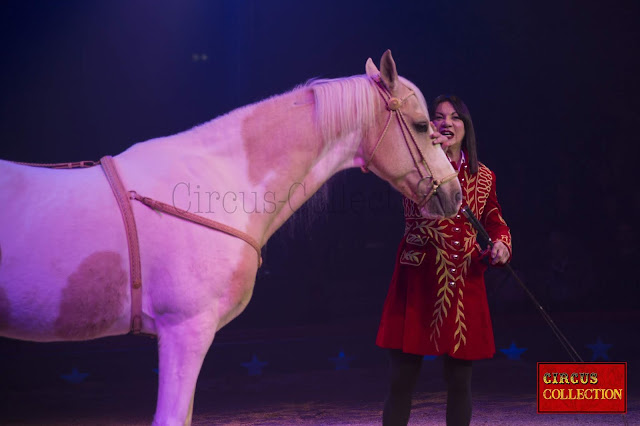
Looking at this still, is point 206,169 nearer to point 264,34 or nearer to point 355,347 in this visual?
point 355,347

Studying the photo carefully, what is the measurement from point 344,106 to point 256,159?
0.27 m

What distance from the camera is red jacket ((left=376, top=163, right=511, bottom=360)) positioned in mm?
1747

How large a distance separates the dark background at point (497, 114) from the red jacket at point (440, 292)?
2.78 meters

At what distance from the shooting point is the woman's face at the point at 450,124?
1894mm

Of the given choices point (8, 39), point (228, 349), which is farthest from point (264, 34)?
point (228, 349)

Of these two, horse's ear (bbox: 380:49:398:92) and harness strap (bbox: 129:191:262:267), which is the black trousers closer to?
harness strap (bbox: 129:191:262:267)

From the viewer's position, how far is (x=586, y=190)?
231 inches

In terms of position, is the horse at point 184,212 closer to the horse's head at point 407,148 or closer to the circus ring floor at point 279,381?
the horse's head at point 407,148

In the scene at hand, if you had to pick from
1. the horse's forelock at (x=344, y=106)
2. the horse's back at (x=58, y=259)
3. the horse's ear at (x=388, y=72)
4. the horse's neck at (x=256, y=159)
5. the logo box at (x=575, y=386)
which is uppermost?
the horse's ear at (x=388, y=72)

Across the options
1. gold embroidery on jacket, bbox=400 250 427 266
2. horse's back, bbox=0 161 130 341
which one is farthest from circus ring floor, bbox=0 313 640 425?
horse's back, bbox=0 161 130 341

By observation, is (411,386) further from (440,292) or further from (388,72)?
(388,72)

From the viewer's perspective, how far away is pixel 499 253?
1.76 m

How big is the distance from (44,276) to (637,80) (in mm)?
6094

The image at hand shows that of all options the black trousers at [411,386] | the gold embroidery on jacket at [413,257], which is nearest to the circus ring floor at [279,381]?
the black trousers at [411,386]
